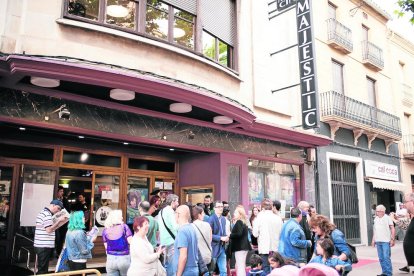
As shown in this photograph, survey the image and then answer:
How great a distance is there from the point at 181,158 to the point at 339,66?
392 inches

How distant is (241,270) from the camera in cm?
847

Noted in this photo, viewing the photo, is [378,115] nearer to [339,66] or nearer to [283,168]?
[339,66]

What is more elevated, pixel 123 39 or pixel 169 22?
pixel 169 22

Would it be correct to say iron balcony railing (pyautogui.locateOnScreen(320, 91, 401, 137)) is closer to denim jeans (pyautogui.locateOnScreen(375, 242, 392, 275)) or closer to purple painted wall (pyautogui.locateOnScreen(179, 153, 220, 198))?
purple painted wall (pyautogui.locateOnScreen(179, 153, 220, 198))

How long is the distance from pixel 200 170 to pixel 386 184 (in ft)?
35.8

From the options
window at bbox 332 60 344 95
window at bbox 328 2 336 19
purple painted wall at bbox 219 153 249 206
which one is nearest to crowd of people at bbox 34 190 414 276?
purple painted wall at bbox 219 153 249 206

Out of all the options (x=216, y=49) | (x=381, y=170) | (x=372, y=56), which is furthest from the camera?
(x=372, y=56)

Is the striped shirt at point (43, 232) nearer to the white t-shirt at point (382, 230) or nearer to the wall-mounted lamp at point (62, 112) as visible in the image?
the wall-mounted lamp at point (62, 112)

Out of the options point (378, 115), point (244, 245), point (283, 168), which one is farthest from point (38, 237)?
point (378, 115)

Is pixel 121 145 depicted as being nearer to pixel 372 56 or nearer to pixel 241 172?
pixel 241 172

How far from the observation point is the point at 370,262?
1230 cm

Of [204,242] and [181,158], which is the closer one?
[204,242]

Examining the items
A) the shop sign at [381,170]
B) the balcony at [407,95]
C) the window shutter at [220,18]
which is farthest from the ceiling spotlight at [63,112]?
the balcony at [407,95]

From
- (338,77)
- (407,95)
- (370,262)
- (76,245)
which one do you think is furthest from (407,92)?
(76,245)
